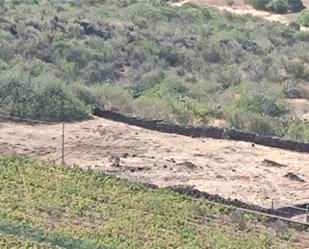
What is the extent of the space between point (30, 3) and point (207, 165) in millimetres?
23531

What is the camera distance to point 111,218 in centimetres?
1883

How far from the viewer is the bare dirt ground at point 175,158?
2152 centimetres

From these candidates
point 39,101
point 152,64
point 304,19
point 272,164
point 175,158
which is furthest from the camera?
point 304,19

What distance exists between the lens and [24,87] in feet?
87.2

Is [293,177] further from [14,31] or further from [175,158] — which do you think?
[14,31]

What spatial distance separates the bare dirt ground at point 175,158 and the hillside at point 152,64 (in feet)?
5.47

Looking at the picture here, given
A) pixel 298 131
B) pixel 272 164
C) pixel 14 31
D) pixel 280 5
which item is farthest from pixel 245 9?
pixel 272 164

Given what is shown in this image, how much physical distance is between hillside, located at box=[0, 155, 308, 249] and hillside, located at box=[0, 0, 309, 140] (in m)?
5.92

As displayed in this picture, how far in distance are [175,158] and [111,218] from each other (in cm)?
491

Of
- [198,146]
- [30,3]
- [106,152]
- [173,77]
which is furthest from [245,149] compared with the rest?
[30,3]

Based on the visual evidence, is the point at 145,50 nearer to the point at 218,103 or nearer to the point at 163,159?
the point at 218,103

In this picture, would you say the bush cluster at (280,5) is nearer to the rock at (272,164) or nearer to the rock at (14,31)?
the rock at (14,31)

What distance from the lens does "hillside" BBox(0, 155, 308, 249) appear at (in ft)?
57.8

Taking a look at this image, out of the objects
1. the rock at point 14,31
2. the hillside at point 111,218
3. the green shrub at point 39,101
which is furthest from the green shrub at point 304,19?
the hillside at point 111,218
